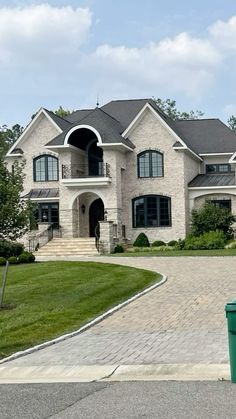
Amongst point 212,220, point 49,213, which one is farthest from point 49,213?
point 212,220

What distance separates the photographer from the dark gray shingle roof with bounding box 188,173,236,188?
138 feet

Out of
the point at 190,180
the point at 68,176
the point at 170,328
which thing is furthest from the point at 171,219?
the point at 170,328

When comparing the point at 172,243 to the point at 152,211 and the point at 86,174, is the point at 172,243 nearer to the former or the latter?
the point at 152,211

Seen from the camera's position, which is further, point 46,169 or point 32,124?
point 32,124

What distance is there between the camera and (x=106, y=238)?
38.1 meters

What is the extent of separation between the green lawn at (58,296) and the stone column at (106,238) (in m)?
11.5

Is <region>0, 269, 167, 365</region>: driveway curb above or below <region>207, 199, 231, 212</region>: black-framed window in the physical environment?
below

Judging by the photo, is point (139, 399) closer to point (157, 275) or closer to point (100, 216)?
point (157, 275)

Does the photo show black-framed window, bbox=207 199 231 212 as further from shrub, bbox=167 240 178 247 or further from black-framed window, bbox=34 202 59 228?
black-framed window, bbox=34 202 59 228

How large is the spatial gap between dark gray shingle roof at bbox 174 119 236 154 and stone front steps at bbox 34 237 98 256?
10.5m

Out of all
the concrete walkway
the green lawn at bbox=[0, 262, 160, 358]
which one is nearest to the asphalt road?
the concrete walkway

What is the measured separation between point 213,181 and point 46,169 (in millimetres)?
11210

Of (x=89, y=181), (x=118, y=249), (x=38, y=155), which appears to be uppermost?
(x=38, y=155)

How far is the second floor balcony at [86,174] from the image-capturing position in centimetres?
4056
